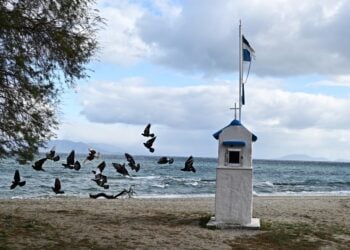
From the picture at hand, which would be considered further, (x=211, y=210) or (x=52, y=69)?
(x=211, y=210)

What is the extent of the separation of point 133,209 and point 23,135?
21.7ft

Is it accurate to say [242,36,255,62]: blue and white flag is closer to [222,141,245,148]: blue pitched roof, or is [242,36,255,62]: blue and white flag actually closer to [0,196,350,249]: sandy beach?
[222,141,245,148]: blue pitched roof

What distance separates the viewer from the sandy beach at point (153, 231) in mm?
10180

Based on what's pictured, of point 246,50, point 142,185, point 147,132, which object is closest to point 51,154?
point 147,132

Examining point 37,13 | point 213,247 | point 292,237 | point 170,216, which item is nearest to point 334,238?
point 292,237

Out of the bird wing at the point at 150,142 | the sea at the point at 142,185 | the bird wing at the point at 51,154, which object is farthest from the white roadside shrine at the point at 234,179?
the sea at the point at 142,185

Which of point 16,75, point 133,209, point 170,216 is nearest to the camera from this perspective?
point 16,75

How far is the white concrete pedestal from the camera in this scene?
11891 mm

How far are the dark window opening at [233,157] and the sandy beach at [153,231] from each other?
148cm

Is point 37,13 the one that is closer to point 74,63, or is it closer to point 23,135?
point 74,63

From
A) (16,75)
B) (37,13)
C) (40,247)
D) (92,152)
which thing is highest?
(37,13)

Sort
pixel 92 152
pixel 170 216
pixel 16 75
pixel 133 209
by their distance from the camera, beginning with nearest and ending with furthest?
1. pixel 16 75
2. pixel 92 152
3. pixel 170 216
4. pixel 133 209

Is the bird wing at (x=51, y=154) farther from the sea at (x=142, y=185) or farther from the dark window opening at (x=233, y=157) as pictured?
the dark window opening at (x=233, y=157)

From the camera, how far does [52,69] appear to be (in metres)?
9.77
